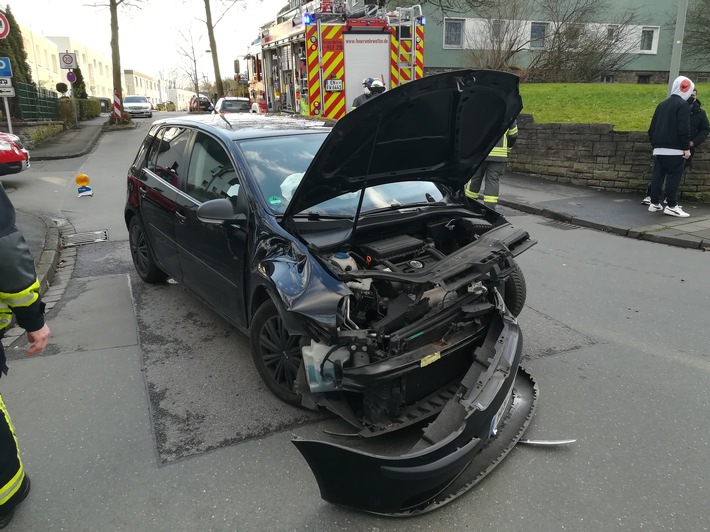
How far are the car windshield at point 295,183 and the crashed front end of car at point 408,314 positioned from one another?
0.52ft

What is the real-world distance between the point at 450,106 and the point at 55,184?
37.6ft

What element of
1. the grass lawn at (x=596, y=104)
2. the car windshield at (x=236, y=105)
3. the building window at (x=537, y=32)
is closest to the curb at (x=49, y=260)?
the grass lawn at (x=596, y=104)

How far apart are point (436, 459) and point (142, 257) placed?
440 cm

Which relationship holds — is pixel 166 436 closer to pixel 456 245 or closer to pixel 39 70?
pixel 456 245

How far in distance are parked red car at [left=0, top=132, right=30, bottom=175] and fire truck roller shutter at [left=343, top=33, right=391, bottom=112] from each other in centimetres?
720

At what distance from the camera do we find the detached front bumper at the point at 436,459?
7.53ft

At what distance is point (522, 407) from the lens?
3.23m

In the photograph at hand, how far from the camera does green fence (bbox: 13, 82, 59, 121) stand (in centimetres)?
2048

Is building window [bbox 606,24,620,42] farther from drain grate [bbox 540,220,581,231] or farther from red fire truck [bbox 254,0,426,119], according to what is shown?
drain grate [bbox 540,220,581,231]

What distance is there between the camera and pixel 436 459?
2.33m

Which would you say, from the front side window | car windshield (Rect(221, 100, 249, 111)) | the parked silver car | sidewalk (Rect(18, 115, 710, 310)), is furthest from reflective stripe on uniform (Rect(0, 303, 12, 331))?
the parked silver car

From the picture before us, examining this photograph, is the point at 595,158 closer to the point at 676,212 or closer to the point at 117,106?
the point at 676,212

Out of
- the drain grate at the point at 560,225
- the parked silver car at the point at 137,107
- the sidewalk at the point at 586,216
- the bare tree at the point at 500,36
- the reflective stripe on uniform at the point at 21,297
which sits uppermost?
the bare tree at the point at 500,36

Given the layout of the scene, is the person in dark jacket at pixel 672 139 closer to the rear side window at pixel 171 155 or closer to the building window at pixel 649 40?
the rear side window at pixel 171 155
